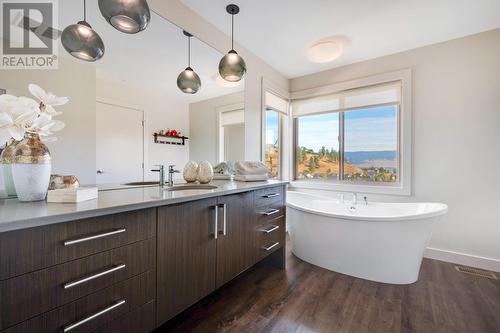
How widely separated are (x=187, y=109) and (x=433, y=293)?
8.47ft

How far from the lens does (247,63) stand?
2748mm

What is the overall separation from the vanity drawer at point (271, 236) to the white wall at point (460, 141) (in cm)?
170

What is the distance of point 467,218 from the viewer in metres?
2.43

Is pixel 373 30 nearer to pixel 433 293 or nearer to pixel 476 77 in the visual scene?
pixel 476 77

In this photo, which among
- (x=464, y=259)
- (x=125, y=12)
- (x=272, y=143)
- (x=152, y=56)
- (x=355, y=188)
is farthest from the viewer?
(x=272, y=143)

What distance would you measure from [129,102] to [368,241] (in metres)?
2.29

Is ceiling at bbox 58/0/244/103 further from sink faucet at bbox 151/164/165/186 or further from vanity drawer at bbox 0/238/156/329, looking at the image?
vanity drawer at bbox 0/238/156/329

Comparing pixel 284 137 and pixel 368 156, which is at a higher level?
pixel 284 137

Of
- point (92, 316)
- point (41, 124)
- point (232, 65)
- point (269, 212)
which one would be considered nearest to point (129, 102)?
point (41, 124)

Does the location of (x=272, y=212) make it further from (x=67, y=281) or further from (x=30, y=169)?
(x=30, y=169)

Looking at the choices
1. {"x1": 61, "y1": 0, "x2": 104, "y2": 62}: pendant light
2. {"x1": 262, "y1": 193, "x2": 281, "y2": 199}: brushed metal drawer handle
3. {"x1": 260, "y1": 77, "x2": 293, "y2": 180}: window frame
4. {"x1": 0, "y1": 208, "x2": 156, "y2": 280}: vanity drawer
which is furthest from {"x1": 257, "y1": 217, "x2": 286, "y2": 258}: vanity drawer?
{"x1": 61, "y1": 0, "x2": 104, "y2": 62}: pendant light

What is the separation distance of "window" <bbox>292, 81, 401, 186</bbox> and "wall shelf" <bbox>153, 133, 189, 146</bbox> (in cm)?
232

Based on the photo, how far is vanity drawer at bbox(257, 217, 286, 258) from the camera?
191 centimetres

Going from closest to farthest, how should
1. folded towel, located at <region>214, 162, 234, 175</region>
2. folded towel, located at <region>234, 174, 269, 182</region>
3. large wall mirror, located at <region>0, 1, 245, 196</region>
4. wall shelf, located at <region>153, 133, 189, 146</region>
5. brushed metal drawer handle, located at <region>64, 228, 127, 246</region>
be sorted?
brushed metal drawer handle, located at <region>64, 228, 127, 246</region>
large wall mirror, located at <region>0, 1, 245, 196</region>
wall shelf, located at <region>153, 133, 189, 146</region>
folded towel, located at <region>234, 174, 269, 182</region>
folded towel, located at <region>214, 162, 234, 175</region>
